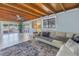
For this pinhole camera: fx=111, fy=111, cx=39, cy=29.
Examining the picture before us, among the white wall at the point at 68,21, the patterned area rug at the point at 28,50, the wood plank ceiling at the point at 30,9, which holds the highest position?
the wood plank ceiling at the point at 30,9

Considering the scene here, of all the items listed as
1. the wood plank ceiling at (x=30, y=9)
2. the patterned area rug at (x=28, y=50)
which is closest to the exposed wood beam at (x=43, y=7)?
the wood plank ceiling at (x=30, y=9)

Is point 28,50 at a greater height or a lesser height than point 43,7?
lesser

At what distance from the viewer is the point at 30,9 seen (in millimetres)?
1957

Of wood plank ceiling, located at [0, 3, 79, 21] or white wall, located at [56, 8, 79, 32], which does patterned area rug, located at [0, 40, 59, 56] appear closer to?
white wall, located at [56, 8, 79, 32]

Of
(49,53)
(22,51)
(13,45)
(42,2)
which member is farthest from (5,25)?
(49,53)

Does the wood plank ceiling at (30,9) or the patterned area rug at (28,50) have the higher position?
the wood plank ceiling at (30,9)

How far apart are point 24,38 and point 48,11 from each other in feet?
2.17

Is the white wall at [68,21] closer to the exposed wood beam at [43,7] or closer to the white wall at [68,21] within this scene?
the white wall at [68,21]

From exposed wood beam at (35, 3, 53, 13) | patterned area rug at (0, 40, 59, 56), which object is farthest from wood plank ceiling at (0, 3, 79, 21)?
patterned area rug at (0, 40, 59, 56)

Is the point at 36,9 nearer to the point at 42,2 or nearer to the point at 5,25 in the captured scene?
the point at 42,2

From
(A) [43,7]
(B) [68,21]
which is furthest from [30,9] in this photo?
(B) [68,21]

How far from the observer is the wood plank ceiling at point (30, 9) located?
1.87m

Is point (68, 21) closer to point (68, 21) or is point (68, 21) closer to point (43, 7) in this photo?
point (68, 21)

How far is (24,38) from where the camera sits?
2.05 meters
